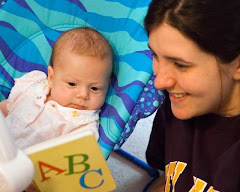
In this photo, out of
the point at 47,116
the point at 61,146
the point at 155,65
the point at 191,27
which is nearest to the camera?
the point at 61,146

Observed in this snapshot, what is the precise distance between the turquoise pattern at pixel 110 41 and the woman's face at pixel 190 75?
22cm

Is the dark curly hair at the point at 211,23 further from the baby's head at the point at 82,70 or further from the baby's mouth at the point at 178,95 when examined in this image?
the baby's head at the point at 82,70

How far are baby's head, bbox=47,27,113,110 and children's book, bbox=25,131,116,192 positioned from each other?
434 millimetres

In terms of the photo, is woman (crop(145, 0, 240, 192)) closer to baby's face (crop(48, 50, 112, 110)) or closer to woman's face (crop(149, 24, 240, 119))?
woman's face (crop(149, 24, 240, 119))

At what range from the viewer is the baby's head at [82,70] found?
1.09 meters

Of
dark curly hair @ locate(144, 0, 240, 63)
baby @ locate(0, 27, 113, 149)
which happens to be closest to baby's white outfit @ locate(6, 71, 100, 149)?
baby @ locate(0, 27, 113, 149)

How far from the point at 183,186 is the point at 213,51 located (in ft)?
1.27

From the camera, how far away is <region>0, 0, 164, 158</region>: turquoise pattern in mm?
1058

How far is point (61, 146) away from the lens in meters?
0.60

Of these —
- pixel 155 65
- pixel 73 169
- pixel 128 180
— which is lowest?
pixel 128 180

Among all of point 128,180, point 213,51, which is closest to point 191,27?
point 213,51

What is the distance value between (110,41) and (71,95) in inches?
9.2

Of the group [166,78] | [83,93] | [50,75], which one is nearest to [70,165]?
[166,78]

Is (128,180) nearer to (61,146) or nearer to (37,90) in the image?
(37,90)
